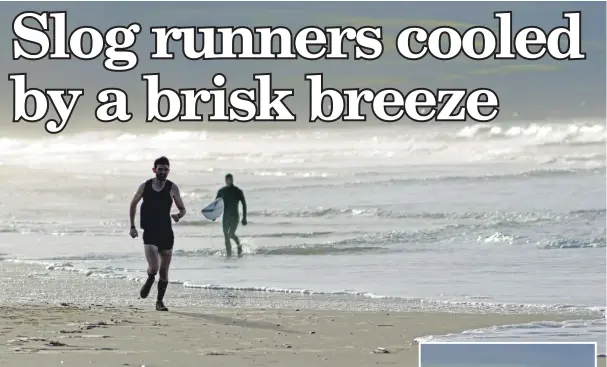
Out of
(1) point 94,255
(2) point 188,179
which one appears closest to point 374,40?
(1) point 94,255

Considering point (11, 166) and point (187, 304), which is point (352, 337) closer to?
point (187, 304)

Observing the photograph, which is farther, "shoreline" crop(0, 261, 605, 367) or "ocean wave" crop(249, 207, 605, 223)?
"ocean wave" crop(249, 207, 605, 223)

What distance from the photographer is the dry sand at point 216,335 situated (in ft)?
26.3

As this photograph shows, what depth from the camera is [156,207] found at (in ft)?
35.3

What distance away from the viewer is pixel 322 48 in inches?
470

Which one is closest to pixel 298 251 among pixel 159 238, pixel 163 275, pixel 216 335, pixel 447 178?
pixel 163 275

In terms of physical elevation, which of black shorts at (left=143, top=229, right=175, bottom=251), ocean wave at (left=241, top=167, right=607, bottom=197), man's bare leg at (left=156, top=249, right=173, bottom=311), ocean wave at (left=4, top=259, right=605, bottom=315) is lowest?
ocean wave at (left=4, top=259, right=605, bottom=315)

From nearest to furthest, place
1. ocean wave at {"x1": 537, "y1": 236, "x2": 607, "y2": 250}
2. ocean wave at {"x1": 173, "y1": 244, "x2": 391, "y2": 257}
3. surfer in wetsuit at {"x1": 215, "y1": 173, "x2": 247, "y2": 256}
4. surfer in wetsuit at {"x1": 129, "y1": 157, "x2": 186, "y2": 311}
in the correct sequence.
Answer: surfer in wetsuit at {"x1": 129, "y1": 157, "x2": 186, "y2": 311}, ocean wave at {"x1": 537, "y1": 236, "x2": 607, "y2": 250}, ocean wave at {"x1": 173, "y1": 244, "x2": 391, "y2": 257}, surfer in wetsuit at {"x1": 215, "y1": 173, "x2": 247, "y2": 256}

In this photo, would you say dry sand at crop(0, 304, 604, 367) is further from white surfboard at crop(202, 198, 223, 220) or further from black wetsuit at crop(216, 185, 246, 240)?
black wetsuit at crop(216, 185, 246, 240)

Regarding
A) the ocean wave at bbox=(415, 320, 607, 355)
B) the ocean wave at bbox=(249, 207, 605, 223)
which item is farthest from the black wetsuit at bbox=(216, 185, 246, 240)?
the ocean wave at bbox=(249, 207, 605, 223)

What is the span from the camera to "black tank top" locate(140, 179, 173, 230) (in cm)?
1070

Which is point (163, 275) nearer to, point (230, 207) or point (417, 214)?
point (230, 207)

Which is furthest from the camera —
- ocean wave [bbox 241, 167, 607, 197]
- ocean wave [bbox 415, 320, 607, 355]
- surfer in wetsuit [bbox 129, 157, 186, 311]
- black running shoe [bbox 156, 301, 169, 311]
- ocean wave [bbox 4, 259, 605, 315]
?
ocean wave [bbox 241, 167, 607, 197]

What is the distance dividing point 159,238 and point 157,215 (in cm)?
28
